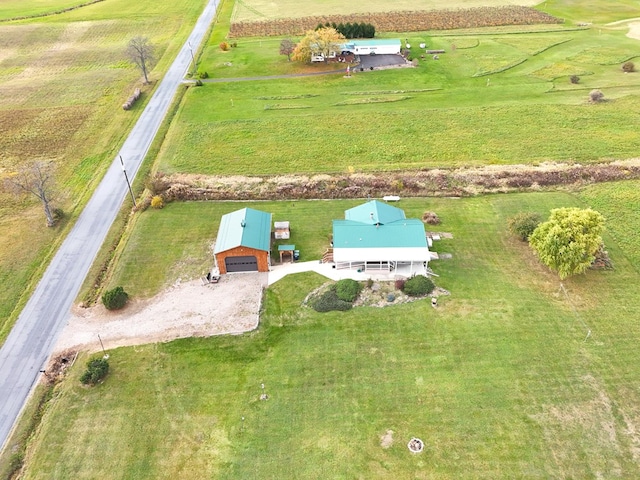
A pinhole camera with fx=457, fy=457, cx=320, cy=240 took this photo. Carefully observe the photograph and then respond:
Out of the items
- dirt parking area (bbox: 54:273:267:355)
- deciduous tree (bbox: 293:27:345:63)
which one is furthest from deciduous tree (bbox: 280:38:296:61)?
dirt parking area (bbox: 54:273:267:355)

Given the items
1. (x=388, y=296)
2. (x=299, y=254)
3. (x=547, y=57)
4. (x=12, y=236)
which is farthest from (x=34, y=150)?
(x=547, y=57)

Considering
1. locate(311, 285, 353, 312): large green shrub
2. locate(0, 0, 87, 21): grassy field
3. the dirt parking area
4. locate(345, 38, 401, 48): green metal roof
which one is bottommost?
the dirt parking area

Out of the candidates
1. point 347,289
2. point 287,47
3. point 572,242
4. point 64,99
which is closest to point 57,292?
point 347,289

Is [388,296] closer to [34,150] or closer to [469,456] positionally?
[469,456]

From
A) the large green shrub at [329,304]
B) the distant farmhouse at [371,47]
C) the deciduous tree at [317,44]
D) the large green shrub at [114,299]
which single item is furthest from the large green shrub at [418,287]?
the distant farmhouse at [371,47]

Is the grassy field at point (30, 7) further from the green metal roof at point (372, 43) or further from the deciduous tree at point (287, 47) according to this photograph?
the green metal roof at point (372, 43)

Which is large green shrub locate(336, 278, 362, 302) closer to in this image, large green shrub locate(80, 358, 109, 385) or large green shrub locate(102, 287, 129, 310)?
large green shrub locate(102, 287, 129, 310)

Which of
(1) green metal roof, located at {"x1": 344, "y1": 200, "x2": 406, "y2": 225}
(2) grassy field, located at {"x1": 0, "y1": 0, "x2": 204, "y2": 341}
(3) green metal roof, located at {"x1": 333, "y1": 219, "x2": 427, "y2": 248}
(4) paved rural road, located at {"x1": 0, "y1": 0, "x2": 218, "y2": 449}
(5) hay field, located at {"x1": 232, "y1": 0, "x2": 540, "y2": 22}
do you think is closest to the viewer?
(4) paved rural road, located at {"x1": 0, "y1": 0, "x2": 218, "y2": 449}
